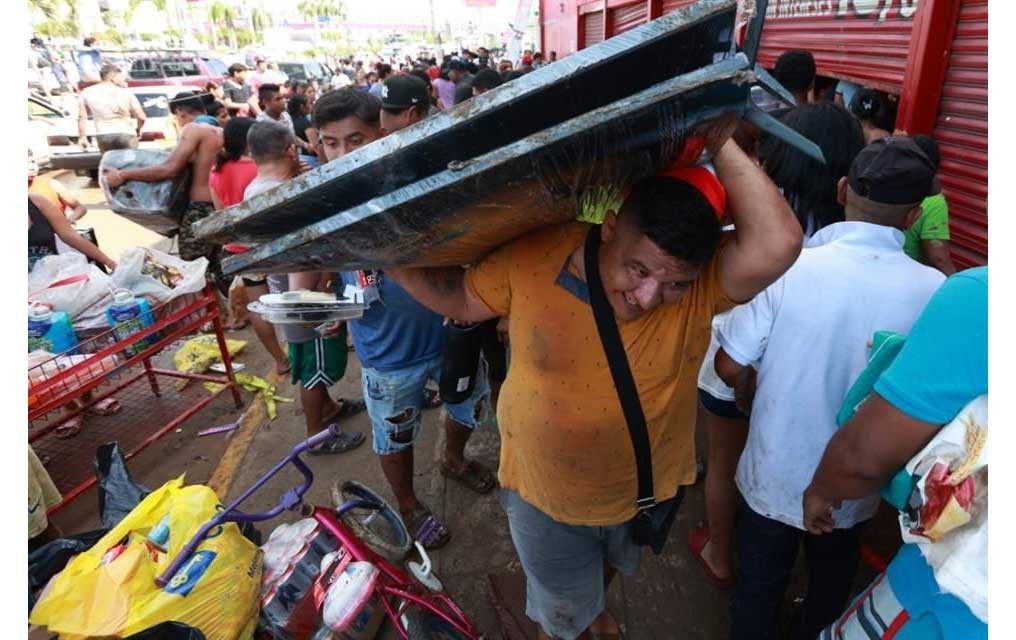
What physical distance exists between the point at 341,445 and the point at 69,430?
209 cm

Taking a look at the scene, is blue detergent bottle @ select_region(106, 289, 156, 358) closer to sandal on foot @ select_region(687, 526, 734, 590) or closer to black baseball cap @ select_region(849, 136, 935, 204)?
sandal on foot @ select_region(687, 526, 734, 590)

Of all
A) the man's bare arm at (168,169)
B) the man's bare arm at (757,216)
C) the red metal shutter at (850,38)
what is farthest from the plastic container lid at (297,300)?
the red metal shutter at (850,38)

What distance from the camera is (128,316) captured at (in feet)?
10.4

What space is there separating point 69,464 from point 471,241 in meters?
3.88

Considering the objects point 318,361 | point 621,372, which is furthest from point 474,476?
point 621,372

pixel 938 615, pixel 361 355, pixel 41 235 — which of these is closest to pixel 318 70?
pixel 41 235

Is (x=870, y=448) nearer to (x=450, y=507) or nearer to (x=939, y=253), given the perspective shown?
(x=939, y=253)

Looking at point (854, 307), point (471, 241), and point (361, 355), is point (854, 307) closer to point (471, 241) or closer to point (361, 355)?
point (471, 241)

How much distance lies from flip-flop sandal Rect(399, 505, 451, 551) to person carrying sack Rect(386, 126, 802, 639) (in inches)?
43.5

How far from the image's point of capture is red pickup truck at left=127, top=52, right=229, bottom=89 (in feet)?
51.3

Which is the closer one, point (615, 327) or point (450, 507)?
point (615, 327)

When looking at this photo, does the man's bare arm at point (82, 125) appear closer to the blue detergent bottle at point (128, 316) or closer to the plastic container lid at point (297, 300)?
the blue detergent bottle at point (128, 316)

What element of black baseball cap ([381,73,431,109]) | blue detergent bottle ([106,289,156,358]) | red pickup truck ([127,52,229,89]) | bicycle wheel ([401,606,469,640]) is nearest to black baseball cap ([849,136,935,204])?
bicycle wheel ([401,606,469,640])

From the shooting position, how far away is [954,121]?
3119mm
